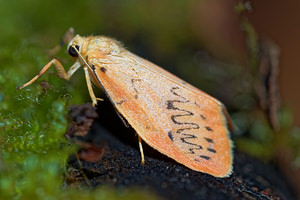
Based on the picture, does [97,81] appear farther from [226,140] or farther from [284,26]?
[284,26]

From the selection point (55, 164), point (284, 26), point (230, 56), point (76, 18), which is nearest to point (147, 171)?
point (55, 164)

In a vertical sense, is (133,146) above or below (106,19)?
below

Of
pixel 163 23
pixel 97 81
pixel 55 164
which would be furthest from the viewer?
pixel 163 23

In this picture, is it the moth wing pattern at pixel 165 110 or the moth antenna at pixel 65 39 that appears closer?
the moth wing pattern at pixel 165 110

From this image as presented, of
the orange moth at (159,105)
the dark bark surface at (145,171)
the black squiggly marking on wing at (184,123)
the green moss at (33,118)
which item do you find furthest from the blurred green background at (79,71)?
the black squiggly marking on wing at (184,123)

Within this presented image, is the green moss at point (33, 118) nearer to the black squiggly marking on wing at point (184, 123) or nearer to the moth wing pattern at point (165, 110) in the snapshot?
the moth wing pattern at point (165, 110)

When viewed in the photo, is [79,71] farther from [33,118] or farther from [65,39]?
[33,118]
